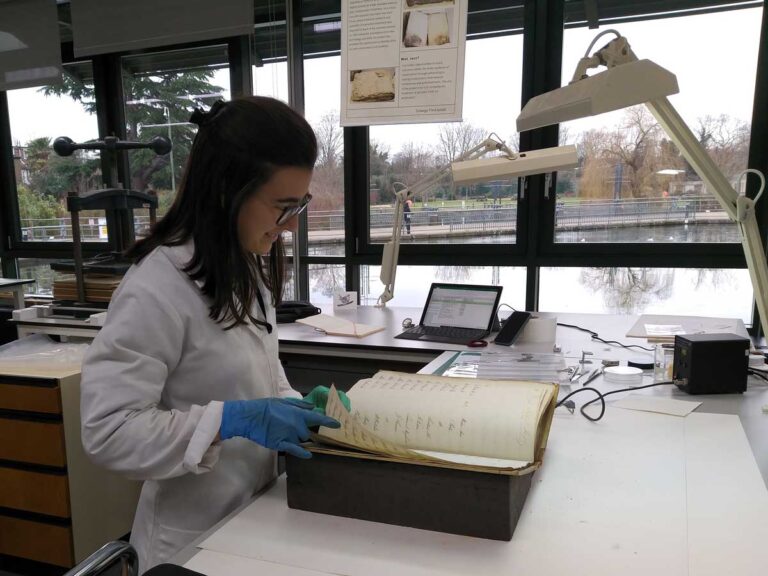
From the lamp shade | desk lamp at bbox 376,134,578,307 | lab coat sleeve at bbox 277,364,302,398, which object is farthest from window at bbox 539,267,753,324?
lab coat sleeve at bbox 277,364,302,398

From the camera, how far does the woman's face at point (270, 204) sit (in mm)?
959

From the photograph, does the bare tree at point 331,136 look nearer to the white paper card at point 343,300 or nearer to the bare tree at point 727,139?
the white paper card at point 343,300

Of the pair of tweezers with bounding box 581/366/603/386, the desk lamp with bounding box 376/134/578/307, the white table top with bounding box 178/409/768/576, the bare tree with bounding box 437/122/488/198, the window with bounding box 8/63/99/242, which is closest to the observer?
the white table top with bounding box 178/409/768/576

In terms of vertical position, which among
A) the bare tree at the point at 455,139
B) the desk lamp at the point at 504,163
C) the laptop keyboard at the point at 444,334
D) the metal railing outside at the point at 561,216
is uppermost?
the bare tree at the point at 455,139

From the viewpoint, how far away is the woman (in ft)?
2.72

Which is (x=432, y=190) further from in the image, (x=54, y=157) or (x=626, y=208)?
(x=54, y=157)

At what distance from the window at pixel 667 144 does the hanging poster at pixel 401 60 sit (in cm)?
60

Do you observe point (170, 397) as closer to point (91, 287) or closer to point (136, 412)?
point (136, 412)

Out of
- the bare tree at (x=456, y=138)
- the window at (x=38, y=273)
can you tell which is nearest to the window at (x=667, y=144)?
the bare tree at (x=456, y=138)

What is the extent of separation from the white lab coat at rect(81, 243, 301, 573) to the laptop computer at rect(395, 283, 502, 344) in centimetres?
106

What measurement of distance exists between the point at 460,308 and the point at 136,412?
154 cm

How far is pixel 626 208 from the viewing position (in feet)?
9.21

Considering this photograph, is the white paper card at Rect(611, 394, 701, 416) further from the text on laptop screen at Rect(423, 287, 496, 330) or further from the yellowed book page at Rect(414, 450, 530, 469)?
the text on laptop screen at Rect(423, 287, 496, 330)

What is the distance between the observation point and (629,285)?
2.90m
